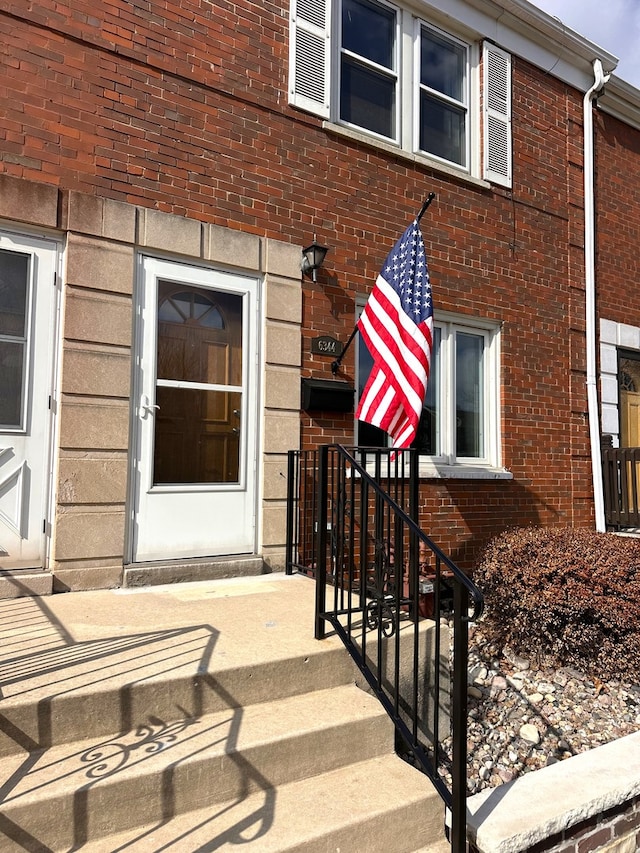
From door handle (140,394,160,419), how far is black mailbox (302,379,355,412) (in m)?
1.23

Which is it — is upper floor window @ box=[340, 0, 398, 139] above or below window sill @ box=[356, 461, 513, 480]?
above

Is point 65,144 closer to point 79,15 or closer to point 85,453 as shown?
point 79,15

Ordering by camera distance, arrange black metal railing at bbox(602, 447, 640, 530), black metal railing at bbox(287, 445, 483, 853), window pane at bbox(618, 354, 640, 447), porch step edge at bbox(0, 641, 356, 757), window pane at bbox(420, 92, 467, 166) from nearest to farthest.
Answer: porch step edge at bbox(0, 641, 356, 757)
black metal railing at bbox(287, 445, 483, 853)
window pane at bbox(420, 92, 467, 166)
black metal railing at bbox(602, 447, 640, 530)
window pane at bbox(618, 354, 640, 447)

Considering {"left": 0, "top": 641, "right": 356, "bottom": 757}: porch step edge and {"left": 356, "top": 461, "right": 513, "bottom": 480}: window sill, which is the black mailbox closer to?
{"left": 356, "top": 461, "right": 513, "bottom": 480}: window sill

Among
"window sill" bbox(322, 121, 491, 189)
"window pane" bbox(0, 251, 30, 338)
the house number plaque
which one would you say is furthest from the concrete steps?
"window sill" bbox(322, 121, 491, 189)

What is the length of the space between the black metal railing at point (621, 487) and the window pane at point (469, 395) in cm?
161

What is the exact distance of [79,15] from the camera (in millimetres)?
4238

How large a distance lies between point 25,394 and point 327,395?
7.29ft

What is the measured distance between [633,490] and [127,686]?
18.8 ft

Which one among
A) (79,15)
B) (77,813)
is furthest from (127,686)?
(79,15)

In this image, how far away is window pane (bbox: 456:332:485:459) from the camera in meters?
6.05

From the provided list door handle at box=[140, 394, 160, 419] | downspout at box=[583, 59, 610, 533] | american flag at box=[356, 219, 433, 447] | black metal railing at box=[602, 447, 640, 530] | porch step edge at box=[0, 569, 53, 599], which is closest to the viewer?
porch step edge at box=[0, 569, 53, 599]

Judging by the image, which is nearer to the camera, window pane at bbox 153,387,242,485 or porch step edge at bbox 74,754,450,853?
porch step edge at bbox 74,754,450,853

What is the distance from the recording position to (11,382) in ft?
12.9
